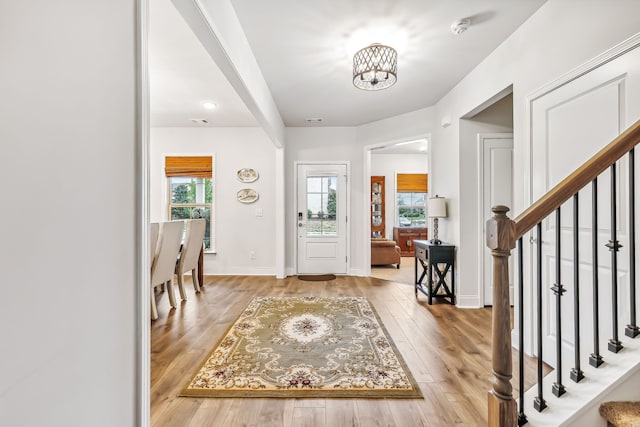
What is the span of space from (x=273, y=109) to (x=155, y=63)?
142 centimetres

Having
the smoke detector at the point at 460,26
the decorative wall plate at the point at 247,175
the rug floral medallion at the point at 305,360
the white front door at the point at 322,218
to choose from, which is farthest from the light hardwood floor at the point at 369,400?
the smoke detector at the point at 460,26

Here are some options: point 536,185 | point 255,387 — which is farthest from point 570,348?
point 255,387

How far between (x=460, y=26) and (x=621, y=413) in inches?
98.5

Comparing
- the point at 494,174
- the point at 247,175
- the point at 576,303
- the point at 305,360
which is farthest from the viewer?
the point at 247,175

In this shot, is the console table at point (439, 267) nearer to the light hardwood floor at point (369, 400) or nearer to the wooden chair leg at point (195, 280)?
the light hardwood floor at point (369, 400)

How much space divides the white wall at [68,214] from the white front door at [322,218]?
4.36 m

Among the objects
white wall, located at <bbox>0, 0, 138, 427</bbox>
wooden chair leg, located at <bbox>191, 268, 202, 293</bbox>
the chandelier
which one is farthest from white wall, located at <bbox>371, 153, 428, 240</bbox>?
white wall, located at <bbox>0, 0, 138, 427</bbox>

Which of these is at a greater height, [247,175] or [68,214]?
[247,175]

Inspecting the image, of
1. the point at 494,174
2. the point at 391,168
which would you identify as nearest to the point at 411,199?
the point at 391,168

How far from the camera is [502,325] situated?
1.27 meters

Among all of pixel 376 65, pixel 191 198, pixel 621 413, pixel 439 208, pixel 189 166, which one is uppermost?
pixel 376 65

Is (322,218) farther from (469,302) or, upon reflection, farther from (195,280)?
(469,302)

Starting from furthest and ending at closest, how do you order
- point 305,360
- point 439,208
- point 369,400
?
point 439,208
point 305,360
point 369,400

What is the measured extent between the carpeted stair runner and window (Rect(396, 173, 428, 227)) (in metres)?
7.31
